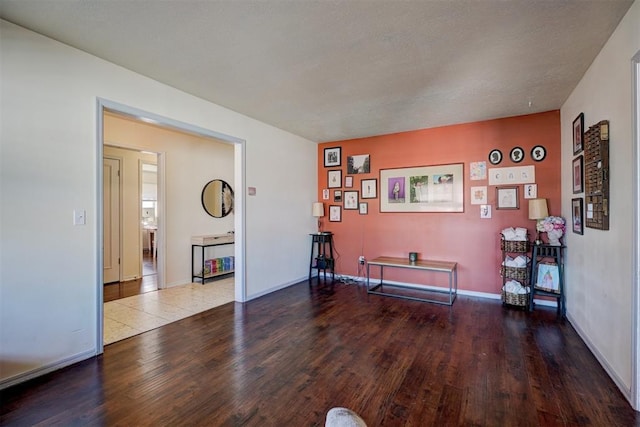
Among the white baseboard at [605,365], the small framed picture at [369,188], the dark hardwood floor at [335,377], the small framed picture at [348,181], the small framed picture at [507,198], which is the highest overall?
the small framed picture at [348,181]

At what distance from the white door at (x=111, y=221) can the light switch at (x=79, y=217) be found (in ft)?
9.36

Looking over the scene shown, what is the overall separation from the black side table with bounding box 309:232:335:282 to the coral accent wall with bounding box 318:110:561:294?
18cm

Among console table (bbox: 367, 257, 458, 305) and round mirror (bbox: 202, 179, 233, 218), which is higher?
round mirror (bbox: 202, 179, 233, 218)

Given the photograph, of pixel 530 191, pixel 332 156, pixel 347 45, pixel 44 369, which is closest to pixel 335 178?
pixel 332 156

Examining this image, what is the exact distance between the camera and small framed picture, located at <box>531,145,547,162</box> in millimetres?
3820

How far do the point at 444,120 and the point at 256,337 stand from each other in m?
3.75

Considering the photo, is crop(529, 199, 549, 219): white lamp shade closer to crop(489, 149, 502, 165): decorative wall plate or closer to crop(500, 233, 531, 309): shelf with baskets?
crop(500, 233, 531, 309): shelf with baskets

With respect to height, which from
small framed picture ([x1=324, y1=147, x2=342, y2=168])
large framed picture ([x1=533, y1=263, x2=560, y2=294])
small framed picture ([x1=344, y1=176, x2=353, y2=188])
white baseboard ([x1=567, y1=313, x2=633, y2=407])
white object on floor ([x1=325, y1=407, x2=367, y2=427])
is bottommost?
white baseboard ([x1=567, y1=313, x2=633, y2=407])

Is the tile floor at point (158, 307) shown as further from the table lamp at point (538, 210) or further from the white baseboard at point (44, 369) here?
the table lamp at point (538, 210)

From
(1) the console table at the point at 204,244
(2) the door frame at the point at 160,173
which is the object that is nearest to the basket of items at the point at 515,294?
(2) the door frame at the point at 160,173

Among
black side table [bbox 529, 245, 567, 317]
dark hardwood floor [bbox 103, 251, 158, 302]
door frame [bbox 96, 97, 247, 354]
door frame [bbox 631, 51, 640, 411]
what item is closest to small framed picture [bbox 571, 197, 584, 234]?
black side table [bbox 529, 245, 567, 317]

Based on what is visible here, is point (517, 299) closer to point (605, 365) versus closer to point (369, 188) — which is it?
point (605, 365)

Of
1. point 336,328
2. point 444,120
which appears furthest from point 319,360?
point 444,120

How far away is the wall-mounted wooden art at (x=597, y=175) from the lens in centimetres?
226
